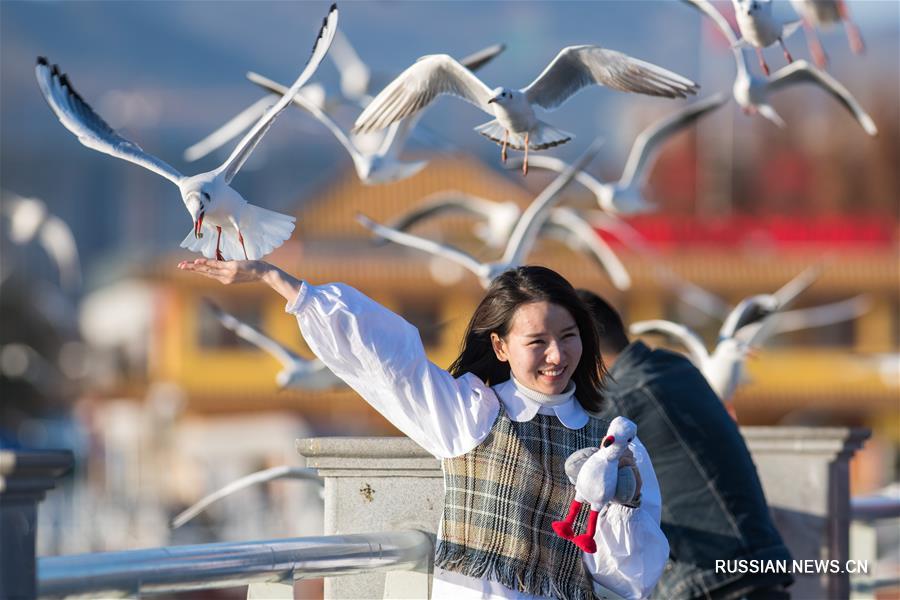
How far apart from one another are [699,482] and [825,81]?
221 centimetres

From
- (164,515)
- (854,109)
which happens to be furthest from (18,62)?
(854,109)

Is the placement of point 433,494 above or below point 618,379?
below

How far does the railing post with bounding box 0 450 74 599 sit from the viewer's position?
2.55 metres

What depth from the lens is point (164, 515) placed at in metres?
24.6

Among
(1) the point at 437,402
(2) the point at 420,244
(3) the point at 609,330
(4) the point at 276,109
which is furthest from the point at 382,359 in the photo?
(2) the point at 420,244

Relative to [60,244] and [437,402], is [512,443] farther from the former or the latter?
[60,244]

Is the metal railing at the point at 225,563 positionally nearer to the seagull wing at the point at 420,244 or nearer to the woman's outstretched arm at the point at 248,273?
the woman's outstretched arm at the point at 248,273

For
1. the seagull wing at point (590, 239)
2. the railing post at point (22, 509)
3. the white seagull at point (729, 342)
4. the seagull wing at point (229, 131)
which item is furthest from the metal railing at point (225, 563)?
the seagull wing at point (590, 239)

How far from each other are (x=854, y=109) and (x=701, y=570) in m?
2.34

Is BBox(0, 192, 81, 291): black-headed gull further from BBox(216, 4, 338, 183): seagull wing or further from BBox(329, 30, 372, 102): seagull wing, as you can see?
BBox(216, 4, 338, 183): seagull wing

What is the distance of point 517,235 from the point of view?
7207 millimetres

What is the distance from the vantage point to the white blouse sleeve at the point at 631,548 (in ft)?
10.5

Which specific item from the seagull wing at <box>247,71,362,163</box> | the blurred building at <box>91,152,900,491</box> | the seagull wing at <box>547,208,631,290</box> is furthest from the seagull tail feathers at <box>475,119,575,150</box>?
the blurred building at <box>91,152,900,491</box>

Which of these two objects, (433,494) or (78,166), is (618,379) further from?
(78,166)
